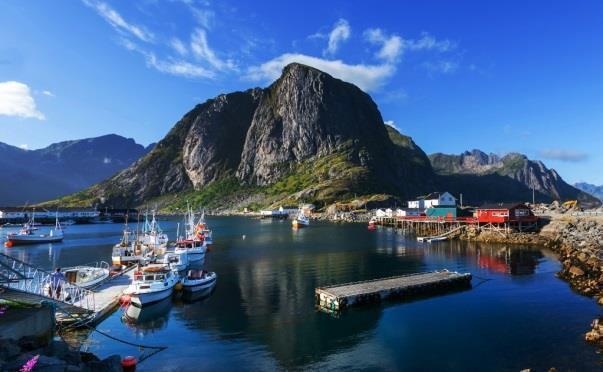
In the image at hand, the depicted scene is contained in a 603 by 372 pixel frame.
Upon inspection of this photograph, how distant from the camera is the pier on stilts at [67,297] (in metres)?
30.0

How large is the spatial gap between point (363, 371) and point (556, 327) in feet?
67.5

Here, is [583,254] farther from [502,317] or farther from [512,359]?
[512,359]

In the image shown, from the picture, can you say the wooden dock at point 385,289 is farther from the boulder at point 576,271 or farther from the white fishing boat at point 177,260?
the white fishing boat at point 177,260

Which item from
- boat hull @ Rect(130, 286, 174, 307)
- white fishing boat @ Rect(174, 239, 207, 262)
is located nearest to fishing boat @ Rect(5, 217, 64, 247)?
white fishing boat @ Rect(174, 239, 207, 262)

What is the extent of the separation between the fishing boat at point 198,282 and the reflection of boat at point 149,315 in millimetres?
4245

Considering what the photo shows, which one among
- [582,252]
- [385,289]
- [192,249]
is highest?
[582,252]

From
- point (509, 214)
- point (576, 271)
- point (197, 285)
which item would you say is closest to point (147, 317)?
point (197, 285)

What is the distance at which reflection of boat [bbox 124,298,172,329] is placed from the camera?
40300 mm

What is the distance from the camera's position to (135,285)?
45.3 m

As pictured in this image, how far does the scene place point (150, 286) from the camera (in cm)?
4562

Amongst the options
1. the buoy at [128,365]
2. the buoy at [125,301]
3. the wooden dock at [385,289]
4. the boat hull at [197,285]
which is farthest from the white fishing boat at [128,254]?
the buoy at [128,365]

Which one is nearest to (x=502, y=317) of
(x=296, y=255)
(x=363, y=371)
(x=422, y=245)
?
(x=363, y=371)

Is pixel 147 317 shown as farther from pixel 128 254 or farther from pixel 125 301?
pixel 128 254

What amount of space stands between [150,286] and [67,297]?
8057mm
